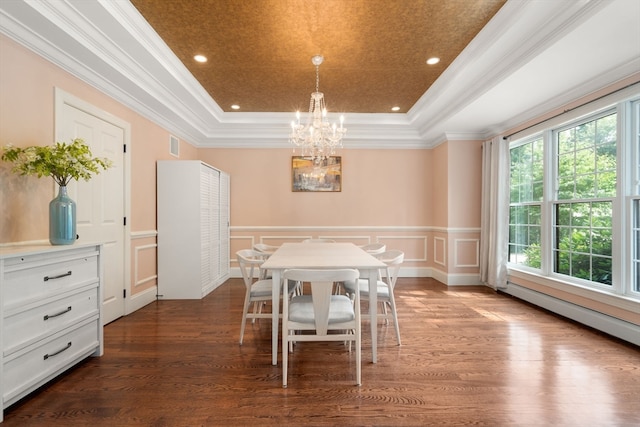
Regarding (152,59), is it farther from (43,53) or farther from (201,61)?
(43,53)

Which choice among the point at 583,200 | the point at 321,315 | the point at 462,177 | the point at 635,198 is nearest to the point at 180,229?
the point at 321,315

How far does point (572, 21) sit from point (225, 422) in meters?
3.72

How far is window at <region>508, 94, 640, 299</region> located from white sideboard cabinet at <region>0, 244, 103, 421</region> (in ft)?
16.0

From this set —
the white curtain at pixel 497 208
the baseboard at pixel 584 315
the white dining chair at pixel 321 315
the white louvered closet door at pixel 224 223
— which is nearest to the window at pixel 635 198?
the baseboard at pixel 584 315

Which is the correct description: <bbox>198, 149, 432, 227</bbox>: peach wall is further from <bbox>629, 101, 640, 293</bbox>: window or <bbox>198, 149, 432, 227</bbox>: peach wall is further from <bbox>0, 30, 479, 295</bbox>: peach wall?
<bbox>629, 101, 640, 293</bbox>: window

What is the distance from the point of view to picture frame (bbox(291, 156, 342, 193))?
5848mm

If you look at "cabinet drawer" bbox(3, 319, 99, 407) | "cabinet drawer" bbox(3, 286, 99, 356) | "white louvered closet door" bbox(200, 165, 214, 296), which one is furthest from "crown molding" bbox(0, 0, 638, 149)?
"cabinet drawer" bbox(3, 319, 99, 407)

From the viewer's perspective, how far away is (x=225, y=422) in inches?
69.6

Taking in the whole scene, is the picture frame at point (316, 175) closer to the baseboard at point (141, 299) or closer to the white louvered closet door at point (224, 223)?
the white louvered closet door at point (224, 223)

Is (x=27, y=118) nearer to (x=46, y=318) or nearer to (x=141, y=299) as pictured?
(x=46, y=318)

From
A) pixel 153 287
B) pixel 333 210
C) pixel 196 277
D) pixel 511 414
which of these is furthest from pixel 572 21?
pixel 153 287

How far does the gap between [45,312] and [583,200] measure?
17.0 ft

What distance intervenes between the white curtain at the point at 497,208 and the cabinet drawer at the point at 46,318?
514cm

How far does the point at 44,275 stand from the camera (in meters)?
2.02
